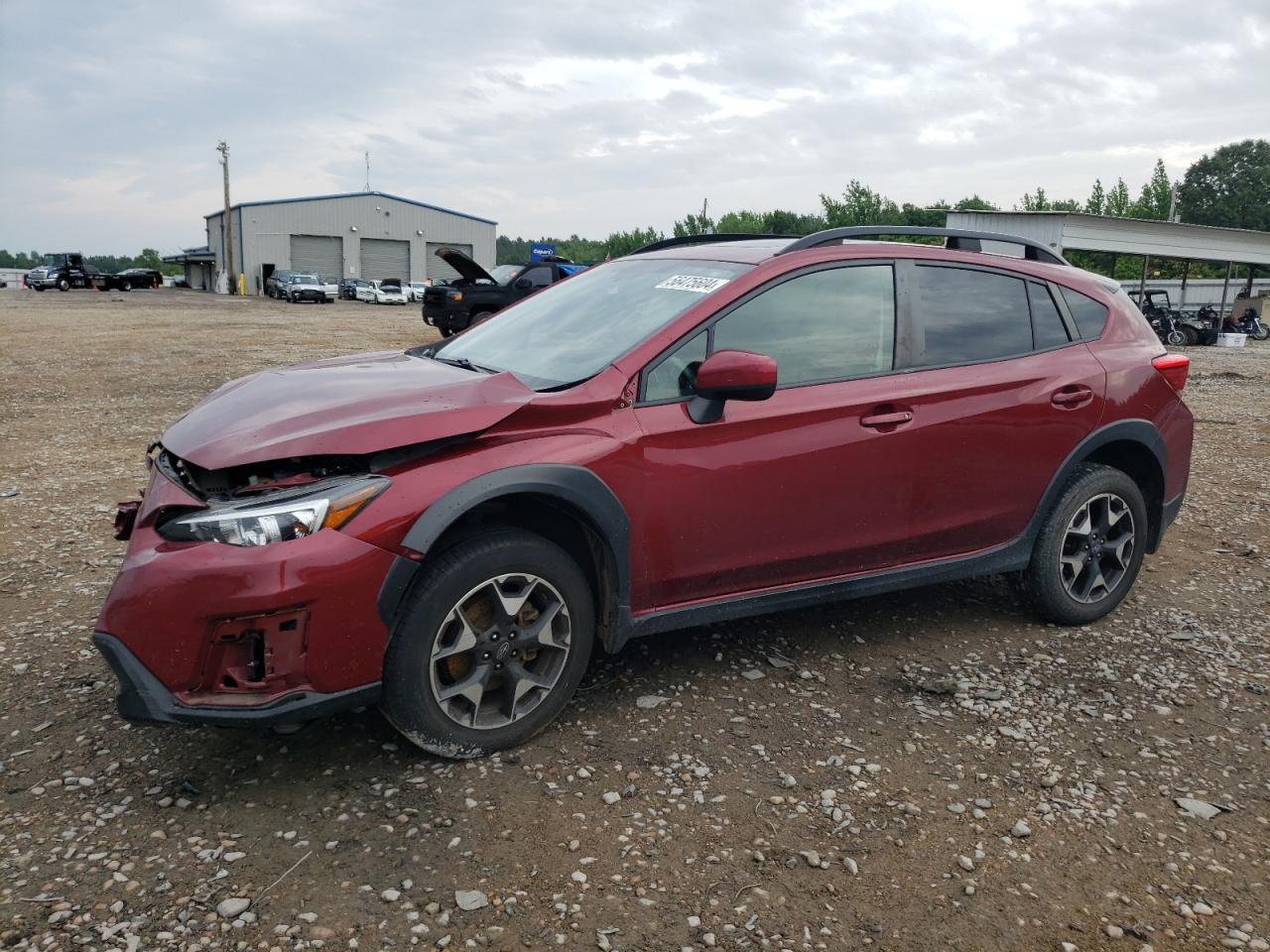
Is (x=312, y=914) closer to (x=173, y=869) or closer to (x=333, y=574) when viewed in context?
(x=173, y=869)

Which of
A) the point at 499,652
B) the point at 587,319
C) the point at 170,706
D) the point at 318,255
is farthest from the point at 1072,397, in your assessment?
the point at 318,255

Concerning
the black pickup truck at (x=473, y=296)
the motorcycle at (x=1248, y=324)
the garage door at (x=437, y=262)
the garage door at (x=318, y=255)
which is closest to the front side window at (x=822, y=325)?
the black pickup truck at (x=473, y=296)

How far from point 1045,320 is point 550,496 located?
2534 millimetres

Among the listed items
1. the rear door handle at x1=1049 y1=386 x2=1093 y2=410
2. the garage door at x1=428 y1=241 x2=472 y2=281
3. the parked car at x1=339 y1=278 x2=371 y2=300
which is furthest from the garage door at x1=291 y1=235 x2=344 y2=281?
the rear door handle at x1=1049 y1=386 x2=1093 y2=410

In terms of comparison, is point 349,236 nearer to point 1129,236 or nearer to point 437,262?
point 437,262

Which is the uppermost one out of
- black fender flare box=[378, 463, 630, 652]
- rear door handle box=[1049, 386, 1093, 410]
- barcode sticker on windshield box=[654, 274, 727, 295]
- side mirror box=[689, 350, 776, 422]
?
barcode sticker on windshield box=[654, 274, 727, 295]

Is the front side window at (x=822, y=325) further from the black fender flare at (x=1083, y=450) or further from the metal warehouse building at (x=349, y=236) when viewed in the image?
the metal warehouse building at (x=349, y=236)

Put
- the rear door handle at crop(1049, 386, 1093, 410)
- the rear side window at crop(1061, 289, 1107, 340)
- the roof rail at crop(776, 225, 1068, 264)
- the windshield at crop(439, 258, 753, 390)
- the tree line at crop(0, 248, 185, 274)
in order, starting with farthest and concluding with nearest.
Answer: the tree line at crop(0, 248, 185, 274), the rear side window at crop(1061, 289, 1107, 340), the rear door handle at crop(1049, 386, 1093, 410), the roof rail at crop(776, 225, 1068, 264), the windshield at crop(439, 258, 753, 390)

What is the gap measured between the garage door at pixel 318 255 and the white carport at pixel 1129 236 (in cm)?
4266

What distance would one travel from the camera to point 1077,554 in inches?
172

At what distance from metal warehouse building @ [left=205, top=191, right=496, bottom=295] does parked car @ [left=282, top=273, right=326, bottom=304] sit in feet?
45.8

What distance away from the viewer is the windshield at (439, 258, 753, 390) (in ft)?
11.5

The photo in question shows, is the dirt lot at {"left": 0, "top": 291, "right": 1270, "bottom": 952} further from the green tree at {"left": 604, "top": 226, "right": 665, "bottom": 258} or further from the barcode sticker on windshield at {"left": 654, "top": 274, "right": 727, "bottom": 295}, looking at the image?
the green tree at {"left": 604, "top": 226, "right": 665, "bottom": 258}

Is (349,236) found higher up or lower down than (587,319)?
higher up
